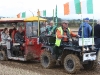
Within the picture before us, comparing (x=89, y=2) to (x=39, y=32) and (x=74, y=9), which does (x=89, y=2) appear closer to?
(x=74, y=9)

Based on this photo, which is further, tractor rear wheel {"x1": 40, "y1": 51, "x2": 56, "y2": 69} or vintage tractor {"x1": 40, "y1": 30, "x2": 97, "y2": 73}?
tractor rear wheel {"x1": 40, "y1": 51, "x2": 56, "y2": 69}

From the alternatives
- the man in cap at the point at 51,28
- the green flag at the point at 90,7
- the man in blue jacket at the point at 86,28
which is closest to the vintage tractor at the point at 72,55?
the man in cap at the point at 51,28

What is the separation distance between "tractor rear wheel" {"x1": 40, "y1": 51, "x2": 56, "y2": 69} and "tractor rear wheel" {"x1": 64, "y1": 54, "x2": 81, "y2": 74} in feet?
2.78

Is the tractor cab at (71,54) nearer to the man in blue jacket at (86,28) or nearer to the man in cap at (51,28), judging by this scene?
the man in cap at (51,28)

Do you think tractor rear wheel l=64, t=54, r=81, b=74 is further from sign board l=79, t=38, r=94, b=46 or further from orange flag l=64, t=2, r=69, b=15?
orange flag l=64, t=2, r=69, b=15

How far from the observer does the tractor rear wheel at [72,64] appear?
9836 millimetres

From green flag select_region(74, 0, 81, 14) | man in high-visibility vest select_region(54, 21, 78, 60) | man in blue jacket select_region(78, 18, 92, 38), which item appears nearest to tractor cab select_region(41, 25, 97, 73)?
man in high-visibility vest select_region(54, 21, 78, 60)

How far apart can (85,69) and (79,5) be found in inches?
105

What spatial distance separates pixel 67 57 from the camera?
10.2 metres

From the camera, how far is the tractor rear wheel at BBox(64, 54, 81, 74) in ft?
32.3

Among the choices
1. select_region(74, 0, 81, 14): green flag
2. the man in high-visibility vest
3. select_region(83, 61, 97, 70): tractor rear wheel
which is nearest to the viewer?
select_region(74, 0, 81, 14): green flag

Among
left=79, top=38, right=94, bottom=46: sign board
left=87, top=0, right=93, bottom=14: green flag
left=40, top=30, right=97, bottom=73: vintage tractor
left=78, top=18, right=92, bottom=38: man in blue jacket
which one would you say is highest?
left=87, top=0, right=93, bottom=14: green flag

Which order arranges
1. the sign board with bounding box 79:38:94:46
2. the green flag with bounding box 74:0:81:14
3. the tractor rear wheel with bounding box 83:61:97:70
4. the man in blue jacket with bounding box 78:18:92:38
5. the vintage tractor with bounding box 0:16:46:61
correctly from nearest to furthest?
the sign board with bounding box 79:38:94:46, the green flag with bounding box 74:0:81:14, the man in blue jacket with bounding box 78:18:92:38, the tractor rear wheel with bounding box 83:61:97:70, the vintage tractor with bounding box 0:16:46:61

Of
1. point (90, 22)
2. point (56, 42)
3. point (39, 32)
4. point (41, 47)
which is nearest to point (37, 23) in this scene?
point (39, 32)
